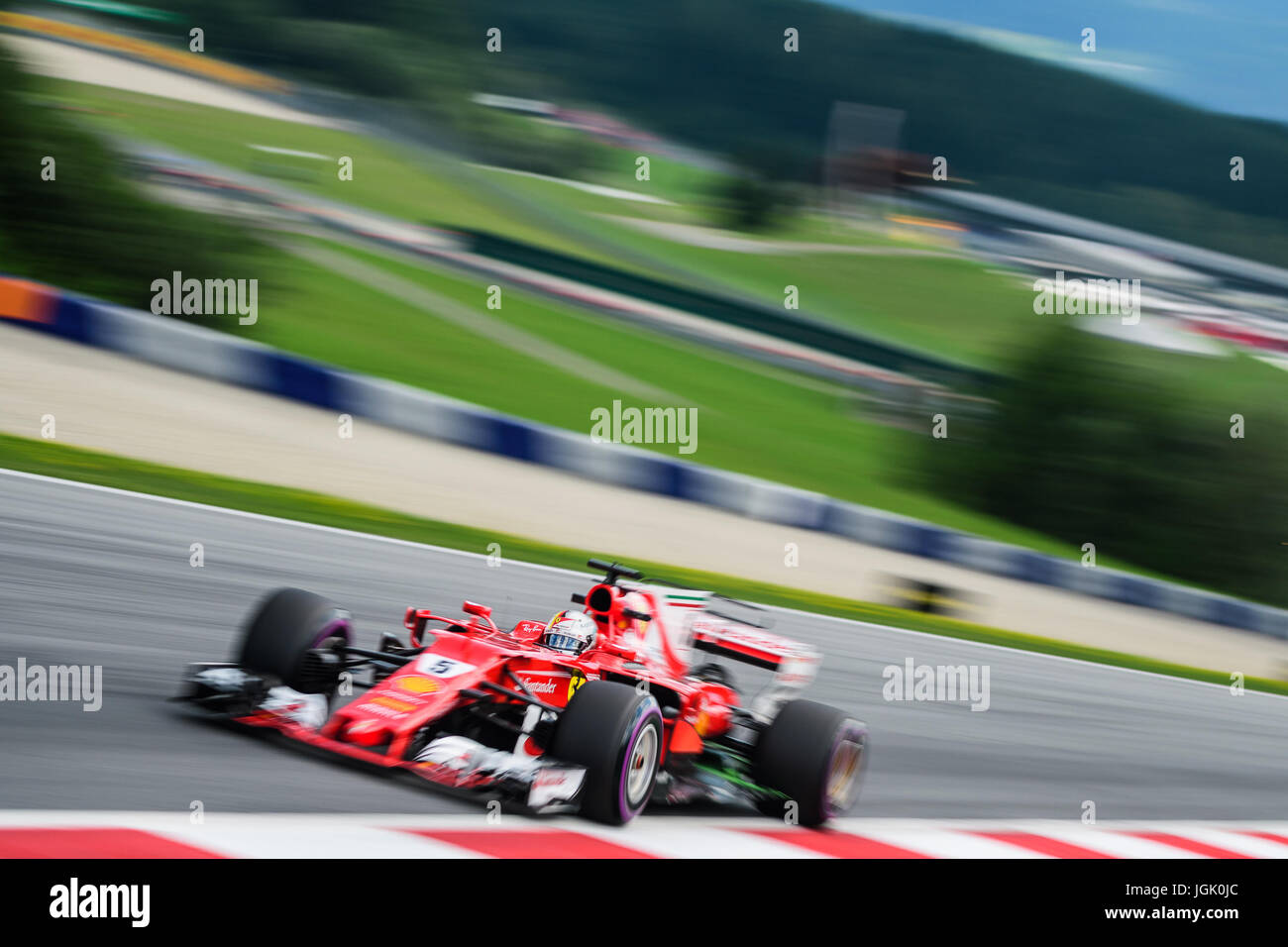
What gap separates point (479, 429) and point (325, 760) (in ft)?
27.4

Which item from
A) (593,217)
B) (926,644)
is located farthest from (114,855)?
(593,217)

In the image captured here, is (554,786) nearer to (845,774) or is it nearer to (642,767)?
(642,767)

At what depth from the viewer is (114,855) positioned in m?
3.44

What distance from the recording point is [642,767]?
15.3 ft

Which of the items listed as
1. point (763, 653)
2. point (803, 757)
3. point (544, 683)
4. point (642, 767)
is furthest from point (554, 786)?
point (763, 653)

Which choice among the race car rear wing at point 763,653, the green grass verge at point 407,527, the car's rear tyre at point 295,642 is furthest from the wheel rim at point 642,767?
the green grass verge at point 407,527

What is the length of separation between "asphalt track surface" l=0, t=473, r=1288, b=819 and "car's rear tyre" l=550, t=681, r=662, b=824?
459mm

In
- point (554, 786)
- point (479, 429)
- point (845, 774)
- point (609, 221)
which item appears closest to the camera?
point (554, 786)

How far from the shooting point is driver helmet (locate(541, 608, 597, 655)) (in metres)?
5.07

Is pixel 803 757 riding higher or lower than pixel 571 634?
lower

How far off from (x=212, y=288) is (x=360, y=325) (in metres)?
4.24

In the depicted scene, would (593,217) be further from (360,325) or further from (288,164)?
(360,325)

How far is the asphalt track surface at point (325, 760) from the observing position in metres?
4.25

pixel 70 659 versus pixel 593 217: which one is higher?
pixel 593 217
